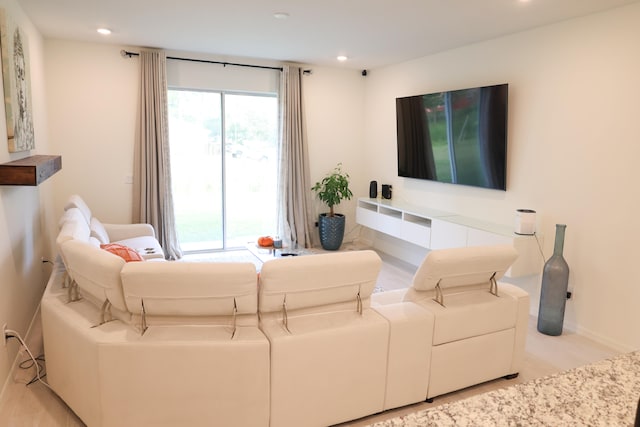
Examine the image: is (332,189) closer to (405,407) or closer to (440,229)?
(440,229)

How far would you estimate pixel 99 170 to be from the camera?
5254 millimetres

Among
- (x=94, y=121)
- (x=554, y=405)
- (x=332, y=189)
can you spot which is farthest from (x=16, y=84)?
(x=332, y=189)

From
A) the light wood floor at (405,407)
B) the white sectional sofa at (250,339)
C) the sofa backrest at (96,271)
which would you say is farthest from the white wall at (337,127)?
the sofa backrest at (96,271)

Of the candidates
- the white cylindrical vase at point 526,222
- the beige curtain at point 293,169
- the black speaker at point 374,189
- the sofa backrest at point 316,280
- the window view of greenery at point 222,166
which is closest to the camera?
the sofa backrest at point 316,280

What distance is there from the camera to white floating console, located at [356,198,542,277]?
389 centimetres

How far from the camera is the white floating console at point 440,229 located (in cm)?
389

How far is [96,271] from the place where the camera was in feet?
7.01

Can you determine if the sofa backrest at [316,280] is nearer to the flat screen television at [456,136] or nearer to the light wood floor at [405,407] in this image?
the light wood floor at [405,407]

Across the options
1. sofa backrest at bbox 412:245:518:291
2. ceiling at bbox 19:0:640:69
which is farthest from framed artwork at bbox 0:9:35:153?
sofa backrest at bbox 412:245:518:291

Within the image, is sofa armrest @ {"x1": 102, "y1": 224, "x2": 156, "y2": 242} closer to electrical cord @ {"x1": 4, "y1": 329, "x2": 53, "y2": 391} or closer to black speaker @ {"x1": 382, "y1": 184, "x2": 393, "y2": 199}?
electrical cord @ {"x1": 4, "y1": 329, "x2": 53, "y2": 391}

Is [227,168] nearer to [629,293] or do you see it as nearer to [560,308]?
[560,308]

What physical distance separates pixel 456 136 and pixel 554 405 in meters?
4.17

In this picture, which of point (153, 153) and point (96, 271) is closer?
point (96, 271)

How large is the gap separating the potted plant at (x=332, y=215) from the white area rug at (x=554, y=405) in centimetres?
515
